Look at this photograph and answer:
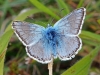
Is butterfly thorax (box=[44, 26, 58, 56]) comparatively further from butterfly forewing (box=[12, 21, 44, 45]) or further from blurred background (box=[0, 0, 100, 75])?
blurred background (box=[0, 0, 100, 75])

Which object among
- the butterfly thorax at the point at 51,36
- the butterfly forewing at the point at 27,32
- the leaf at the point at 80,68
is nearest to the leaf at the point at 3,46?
the butterfly forewing at the point at 27,32

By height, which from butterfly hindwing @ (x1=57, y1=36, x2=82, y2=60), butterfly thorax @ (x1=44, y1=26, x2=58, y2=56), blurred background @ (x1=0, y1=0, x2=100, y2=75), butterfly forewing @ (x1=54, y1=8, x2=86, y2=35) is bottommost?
blurred background @ (x1=0, y1=0, x2=100, y2=75)

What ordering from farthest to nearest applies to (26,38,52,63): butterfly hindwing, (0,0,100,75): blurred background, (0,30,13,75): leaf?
(0,0,100,75): blurred background < (0,30,13,75): leaf < (26,38,52,63): butterfly hindwing

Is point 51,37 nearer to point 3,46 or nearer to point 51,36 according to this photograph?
point 51,36

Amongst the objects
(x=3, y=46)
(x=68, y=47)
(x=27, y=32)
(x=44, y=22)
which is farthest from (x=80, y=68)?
(x=44, y=22)

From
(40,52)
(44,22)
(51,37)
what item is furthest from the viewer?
(44,22)

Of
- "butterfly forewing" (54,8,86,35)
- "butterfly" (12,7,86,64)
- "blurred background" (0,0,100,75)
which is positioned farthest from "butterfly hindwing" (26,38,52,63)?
"blurred background" (0,0,100,75)

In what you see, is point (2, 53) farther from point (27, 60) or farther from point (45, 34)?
point (27, 60)
